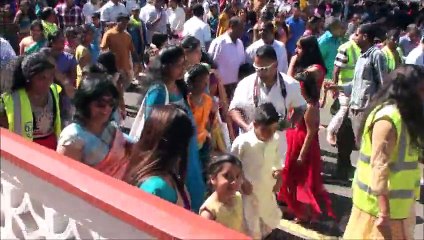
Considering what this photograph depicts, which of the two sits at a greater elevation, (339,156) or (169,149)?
(169,149)

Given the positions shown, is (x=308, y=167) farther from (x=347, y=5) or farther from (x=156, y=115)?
(x=347, y=5)

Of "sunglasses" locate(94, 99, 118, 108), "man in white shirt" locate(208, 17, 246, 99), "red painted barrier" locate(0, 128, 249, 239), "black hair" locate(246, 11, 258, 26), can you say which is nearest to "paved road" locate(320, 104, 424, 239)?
"man in white shirt" locate(208, 17, 246, 99)

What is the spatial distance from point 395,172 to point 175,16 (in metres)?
9.87

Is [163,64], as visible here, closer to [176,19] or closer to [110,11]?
[110,11]

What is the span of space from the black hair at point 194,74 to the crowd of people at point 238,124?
0.5 inches

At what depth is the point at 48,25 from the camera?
1034cm

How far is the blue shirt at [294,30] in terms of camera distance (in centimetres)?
1213

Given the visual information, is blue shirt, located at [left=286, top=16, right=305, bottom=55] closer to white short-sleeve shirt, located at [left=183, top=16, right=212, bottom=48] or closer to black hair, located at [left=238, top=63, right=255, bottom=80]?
white short-sleeve shirt, located at [left=183, top=16, right=212, bottom=48]

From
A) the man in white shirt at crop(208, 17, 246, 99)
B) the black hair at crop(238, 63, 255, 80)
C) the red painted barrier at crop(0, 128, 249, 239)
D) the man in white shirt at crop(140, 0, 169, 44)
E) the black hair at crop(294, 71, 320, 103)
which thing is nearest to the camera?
the red painted barrier at crop(0, 128, 249, 239)

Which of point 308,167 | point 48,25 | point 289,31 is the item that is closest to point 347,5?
point 289,31

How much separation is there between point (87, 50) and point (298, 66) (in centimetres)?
283

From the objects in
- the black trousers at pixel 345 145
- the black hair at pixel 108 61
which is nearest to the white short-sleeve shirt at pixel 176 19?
the black trousers at pixel 345 145

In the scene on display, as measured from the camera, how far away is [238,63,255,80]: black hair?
8.92 meters

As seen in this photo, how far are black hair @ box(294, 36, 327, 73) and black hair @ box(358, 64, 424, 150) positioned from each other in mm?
3289
